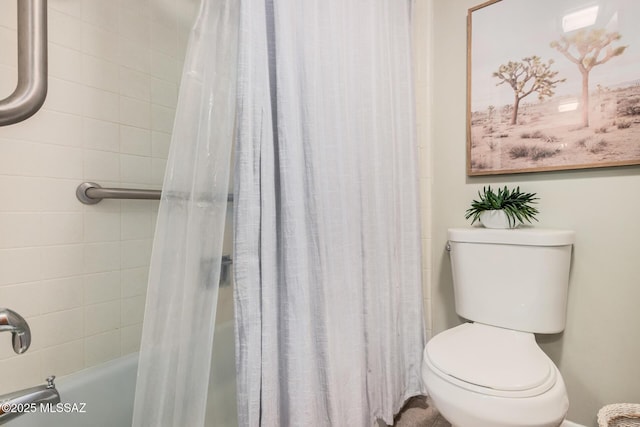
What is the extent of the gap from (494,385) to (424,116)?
124 centimetres

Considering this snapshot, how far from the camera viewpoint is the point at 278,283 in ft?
2.96

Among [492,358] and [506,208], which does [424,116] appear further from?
[492,358]

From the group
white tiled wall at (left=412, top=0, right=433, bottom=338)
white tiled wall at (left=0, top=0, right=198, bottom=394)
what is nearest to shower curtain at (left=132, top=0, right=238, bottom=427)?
white tiled wall at (left=0, top=0, right=198, bottom=394)

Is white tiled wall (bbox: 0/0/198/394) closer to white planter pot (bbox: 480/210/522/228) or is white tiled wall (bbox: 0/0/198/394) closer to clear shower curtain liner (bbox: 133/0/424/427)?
clear shower curtain liner (bbox: 133/0/424/427)

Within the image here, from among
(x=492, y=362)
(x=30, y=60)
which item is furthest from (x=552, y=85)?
(x=30, y=60)

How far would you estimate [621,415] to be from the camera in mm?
1145

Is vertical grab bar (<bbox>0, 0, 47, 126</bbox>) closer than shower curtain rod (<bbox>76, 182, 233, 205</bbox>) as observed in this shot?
A: Yes

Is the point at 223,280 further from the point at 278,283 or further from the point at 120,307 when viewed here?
the point at 120,307

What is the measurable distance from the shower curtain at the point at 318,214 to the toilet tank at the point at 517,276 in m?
0.31

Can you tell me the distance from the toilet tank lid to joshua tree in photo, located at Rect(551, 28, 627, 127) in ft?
1.49

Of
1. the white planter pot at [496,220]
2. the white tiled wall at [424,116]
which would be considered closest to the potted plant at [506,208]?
the white planter pot at [496,220]

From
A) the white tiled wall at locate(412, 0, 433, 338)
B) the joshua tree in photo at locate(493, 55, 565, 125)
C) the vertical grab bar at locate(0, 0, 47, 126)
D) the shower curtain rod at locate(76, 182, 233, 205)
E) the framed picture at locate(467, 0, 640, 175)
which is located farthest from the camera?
the white tiled wall at locate(412, 0, 433, 338)

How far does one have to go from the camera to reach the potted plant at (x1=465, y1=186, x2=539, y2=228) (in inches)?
53.6

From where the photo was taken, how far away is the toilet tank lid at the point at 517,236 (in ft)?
4.00
